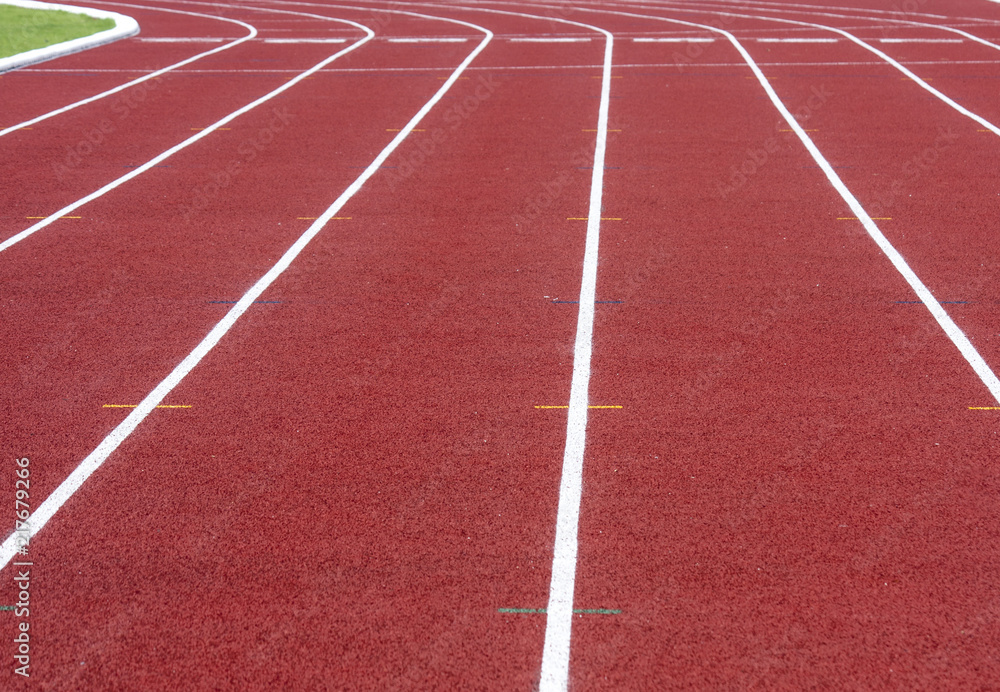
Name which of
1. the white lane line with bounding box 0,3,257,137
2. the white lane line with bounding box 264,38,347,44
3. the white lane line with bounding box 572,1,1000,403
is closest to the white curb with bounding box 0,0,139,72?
the white lane line with bounding box 0,3,257,137

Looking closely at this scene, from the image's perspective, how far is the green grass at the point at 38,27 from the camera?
17.9 m

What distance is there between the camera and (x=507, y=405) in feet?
16.8

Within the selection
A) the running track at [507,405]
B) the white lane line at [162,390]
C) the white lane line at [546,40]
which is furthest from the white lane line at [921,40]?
the white lane line at [162,390]

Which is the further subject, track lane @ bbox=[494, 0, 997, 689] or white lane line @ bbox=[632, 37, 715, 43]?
white lane line @ bbox=[632, 37, 715, 43]

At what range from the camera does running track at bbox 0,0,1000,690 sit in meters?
3.56

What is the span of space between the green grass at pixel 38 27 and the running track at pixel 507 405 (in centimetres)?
850

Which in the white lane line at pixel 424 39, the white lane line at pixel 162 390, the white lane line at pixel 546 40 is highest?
the white lane line at pixel 546 40

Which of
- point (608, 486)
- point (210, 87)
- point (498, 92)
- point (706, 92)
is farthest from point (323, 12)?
point (608, 486)

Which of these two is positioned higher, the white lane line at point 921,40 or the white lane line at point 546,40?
the white lane line at point 921,40

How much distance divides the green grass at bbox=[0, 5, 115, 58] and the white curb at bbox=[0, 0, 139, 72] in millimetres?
299

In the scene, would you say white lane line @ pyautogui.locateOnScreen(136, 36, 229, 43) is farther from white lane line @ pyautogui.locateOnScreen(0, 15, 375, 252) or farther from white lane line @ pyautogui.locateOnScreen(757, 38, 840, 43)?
white lane line @ pyautogui.locateOnScreen(757, 38, 840, 43)

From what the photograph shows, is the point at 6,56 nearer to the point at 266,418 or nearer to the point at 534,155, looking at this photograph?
the point at 534,155

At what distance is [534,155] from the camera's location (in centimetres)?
1012

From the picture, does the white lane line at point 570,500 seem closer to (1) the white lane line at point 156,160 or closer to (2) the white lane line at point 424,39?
(1) the white lane line at point 156,160
